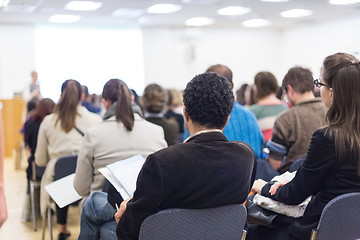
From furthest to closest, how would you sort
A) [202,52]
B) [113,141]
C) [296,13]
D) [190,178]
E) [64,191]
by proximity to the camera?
[202,52], [296,13], [64,191], [113,141], [190,178]

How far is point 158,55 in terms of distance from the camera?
46.1 feet

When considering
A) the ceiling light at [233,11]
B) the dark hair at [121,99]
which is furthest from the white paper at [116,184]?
the ceiling light at [233,11]

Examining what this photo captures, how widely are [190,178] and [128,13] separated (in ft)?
34.5

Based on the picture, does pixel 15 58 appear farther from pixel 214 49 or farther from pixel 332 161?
pixel 332 161

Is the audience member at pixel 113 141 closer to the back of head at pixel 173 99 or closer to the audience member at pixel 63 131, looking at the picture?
the audience member at pixel 63 131

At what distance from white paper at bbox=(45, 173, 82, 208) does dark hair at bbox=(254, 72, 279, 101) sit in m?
1.78

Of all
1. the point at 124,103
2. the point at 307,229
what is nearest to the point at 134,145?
the point at 124,103

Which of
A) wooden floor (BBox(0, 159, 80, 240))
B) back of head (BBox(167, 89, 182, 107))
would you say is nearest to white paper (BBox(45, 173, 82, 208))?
wooden floor (BBox(0, 159, 80, 240))

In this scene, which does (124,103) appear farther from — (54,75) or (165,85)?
(165,85)

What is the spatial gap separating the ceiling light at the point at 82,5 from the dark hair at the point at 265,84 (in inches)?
282

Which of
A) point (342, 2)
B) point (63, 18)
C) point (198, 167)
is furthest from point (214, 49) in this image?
point (198, 167)

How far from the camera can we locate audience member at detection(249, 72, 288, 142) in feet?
12.2

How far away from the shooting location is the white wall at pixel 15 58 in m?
12.1

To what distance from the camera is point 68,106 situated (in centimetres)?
372
